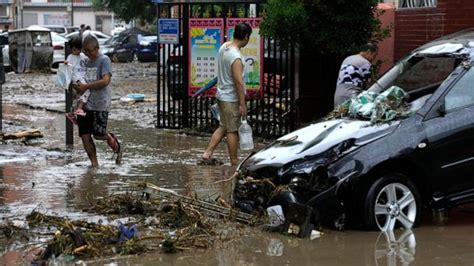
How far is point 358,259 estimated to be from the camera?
6.32m

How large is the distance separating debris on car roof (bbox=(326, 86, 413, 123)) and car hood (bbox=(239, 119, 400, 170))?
0.36 feet

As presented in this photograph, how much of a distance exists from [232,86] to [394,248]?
12.7 ft

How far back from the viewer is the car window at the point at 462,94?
7.40m

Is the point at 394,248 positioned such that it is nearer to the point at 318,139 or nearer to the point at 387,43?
the point at 318,139

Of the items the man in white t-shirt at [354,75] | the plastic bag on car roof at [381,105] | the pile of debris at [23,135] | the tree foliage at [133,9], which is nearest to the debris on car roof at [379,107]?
the plastic bag on car roof at [381,105]

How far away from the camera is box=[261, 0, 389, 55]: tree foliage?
443 inches

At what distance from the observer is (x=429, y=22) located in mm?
11617

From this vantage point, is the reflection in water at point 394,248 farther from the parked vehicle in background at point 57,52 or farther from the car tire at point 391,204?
the parked vehicle in background at point 57,52

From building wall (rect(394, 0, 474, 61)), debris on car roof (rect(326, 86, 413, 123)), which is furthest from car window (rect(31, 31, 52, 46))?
debris on car roof (rect(326, 86, 413, 123))

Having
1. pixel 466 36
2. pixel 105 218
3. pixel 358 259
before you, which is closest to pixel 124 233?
pixel 105 218

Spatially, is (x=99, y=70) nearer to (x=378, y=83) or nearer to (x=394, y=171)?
(x=378, y=83)

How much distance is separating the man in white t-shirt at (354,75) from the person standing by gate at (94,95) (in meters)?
2.89

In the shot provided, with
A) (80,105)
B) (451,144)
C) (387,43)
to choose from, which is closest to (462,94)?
(451,144)

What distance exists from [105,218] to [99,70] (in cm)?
330
